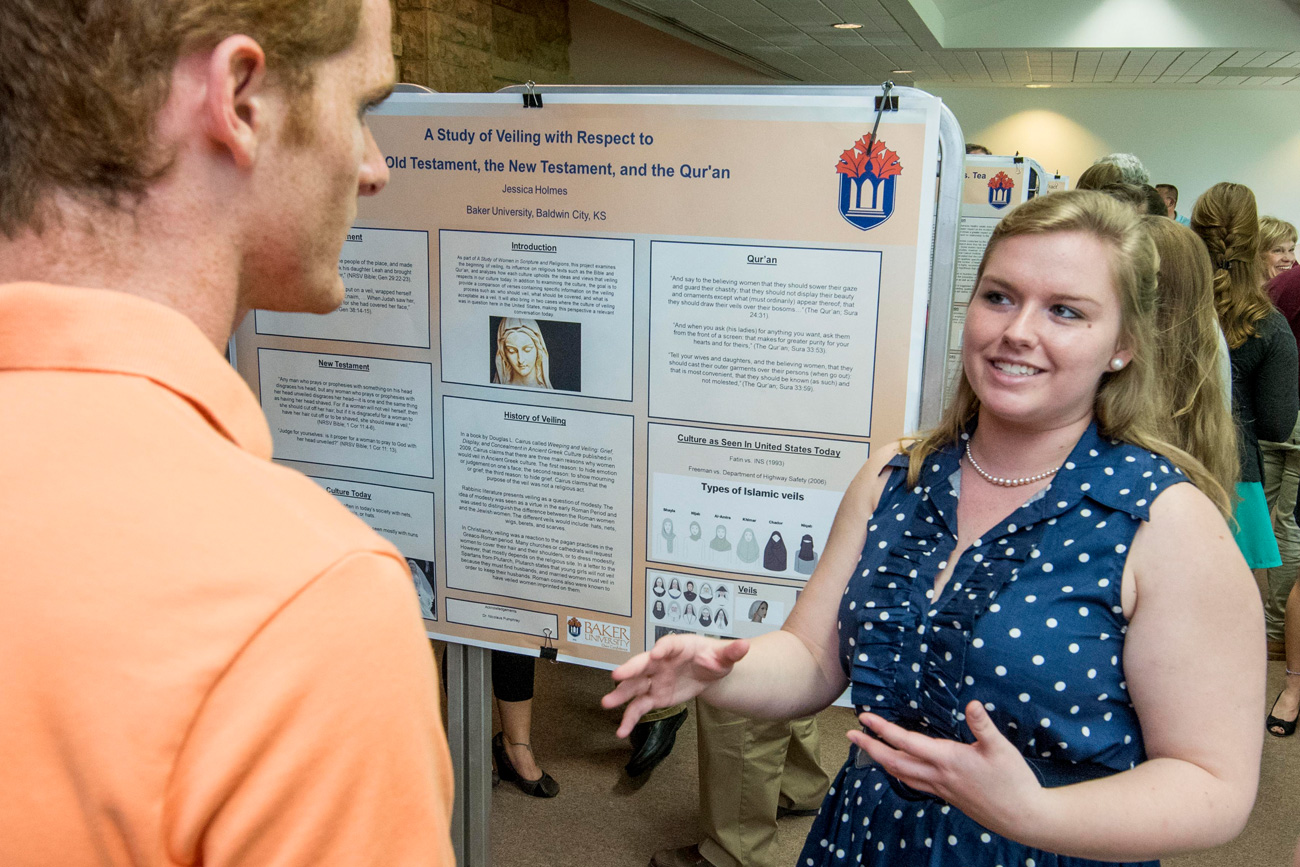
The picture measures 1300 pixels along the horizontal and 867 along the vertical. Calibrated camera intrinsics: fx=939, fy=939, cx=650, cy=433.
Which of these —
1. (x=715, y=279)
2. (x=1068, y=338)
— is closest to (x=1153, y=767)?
(x=1068, y=338)

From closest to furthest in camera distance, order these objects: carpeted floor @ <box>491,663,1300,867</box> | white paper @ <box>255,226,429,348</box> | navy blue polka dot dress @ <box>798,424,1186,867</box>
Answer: navy blue polka dot dress @ <box>798,424,1186,867</box> < white paper @ <box>255,226,429,348</box> < carpeted floor @ <box>491,663,1300,867</box>

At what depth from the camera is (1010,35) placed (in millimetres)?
9703

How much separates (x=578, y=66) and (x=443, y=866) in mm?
9209

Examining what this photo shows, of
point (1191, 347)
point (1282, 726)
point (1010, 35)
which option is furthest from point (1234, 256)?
point (1010, 35)

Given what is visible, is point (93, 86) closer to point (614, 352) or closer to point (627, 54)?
point (614, 352)

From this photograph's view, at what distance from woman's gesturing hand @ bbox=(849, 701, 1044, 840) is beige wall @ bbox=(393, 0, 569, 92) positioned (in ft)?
15.3

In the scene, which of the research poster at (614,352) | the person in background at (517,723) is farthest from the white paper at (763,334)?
the person in background at (517,723)

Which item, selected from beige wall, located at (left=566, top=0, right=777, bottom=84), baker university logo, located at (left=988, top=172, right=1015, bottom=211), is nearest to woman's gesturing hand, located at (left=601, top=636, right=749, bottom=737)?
baker university logo, located at (left=988, top=172, right=1015, bottom=211)

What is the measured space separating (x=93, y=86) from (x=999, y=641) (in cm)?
103

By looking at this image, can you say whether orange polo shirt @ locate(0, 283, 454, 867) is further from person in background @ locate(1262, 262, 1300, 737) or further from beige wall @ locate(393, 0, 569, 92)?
beige wall @ locate(393, 0, 569, 92)

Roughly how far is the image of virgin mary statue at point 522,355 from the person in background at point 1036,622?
67 centimetres

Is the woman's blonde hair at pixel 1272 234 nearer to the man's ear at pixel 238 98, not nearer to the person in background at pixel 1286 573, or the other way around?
the person in background at pixel 1286 573

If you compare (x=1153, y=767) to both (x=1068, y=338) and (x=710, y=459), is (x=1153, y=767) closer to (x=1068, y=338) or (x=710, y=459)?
(x=1068, y=338)

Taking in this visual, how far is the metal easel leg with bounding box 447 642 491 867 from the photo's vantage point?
78.0 inches
